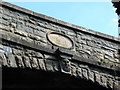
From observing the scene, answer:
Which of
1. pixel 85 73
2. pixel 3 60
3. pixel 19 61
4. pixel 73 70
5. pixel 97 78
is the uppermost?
pixel 3 60

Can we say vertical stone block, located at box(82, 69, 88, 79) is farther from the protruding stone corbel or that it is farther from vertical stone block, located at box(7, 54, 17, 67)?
vertical stone block, located at box(7, 54, 17, 67)

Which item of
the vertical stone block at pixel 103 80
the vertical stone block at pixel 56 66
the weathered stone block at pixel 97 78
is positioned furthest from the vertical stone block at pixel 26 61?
the vertical stone block at pixel 103 80

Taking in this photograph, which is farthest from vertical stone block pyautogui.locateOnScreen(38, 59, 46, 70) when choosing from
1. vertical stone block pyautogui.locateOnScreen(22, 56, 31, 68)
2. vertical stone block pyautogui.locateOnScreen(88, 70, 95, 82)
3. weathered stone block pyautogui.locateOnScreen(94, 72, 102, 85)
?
weathered stone block pyautogui.locateOnScreen(94, 72, 102, 85)

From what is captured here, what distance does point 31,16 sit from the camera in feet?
20.0

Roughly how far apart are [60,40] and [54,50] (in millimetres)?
482

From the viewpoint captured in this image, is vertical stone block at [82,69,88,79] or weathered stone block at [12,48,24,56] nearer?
weathered stone block at [12,48,24,56]

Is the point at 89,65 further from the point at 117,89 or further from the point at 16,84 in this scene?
the point at 16,84

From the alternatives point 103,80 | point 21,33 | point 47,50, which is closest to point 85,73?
point 103,80

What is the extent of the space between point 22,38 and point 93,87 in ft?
6.92

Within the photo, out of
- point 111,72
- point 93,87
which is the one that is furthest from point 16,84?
point 111,72

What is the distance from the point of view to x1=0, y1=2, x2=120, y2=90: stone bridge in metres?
5.27

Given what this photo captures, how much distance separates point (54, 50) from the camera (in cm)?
574

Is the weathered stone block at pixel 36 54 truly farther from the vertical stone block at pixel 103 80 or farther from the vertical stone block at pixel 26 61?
the vertical stone block at pixel 103 80

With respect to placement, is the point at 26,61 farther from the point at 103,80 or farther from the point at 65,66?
the point at 103,80
